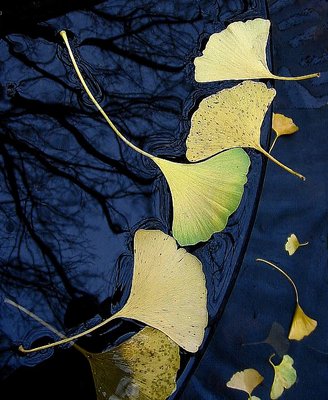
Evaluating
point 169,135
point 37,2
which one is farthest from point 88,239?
point 37,2

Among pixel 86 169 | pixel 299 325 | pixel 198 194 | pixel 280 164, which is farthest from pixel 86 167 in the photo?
pixel 299 325

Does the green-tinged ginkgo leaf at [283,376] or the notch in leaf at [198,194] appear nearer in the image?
the notch in leaf at [198,194]

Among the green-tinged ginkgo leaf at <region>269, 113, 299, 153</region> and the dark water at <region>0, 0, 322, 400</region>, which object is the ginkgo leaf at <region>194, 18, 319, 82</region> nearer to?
the dark water at <region>0, 0, 322, 400</region>

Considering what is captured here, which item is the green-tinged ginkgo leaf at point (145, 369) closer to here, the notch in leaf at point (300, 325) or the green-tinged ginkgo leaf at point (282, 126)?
the notch in leaf at point (300, 325)

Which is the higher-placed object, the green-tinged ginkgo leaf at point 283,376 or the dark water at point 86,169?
the dark water at point 86,169

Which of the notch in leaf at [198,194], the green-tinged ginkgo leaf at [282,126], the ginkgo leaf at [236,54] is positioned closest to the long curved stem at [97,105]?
the notch in leaf at [198,194]
